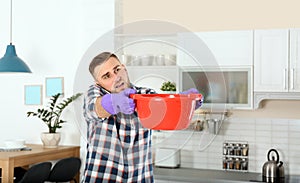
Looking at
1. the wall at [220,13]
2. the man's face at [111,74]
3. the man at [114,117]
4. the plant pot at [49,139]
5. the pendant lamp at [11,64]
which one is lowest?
the plant pot at [49,139]

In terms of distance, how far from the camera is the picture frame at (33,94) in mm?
4281

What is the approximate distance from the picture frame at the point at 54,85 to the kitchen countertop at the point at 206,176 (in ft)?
3.60

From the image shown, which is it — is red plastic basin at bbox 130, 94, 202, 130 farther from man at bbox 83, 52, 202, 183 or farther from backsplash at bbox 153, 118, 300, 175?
backsplash at bbox 153, 118, 300, 175

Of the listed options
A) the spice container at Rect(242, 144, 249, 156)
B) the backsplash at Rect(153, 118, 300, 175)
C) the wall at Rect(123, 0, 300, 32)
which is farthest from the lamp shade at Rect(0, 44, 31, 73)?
the spice container at Rect(242, 144, 249, 156)

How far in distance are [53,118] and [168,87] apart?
3.21 meters

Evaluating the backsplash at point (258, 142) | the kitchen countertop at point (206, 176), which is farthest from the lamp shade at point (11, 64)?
the backsplash at point (258, 142)

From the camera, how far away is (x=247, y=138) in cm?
394

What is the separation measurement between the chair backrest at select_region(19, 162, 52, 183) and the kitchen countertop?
0.86 m

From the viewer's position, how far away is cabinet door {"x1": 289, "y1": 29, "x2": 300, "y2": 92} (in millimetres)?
3518

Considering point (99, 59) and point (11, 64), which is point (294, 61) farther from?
point (99, 59)

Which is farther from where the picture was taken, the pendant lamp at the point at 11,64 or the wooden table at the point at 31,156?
the pendant lamp at the point at 11,64

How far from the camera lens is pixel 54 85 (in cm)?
419

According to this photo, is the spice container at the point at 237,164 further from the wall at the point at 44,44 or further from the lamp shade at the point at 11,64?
the lamp shade at the point at 11,64

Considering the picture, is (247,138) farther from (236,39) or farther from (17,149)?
(17,149)
